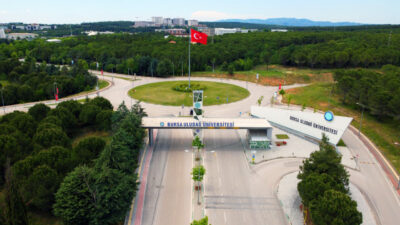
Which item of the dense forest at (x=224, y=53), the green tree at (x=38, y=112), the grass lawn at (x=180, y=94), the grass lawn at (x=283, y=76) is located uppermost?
the dense forest at (x=224, y=53)

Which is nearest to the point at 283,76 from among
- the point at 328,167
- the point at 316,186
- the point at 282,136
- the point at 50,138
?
the point at 282,136

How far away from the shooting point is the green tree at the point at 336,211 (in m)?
21.5

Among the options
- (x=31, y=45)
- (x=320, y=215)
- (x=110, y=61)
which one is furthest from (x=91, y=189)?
(x=31, y=45)

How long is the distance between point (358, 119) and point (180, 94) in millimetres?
37360

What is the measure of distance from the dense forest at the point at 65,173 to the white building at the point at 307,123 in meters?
22.0

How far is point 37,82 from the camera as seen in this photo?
6850cm

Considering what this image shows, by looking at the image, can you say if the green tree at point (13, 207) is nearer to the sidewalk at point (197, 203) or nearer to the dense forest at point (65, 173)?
the dense forest at point (65, 173)

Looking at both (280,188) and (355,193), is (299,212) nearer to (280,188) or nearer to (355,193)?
(280,188)

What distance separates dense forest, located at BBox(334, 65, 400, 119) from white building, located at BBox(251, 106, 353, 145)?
4.72 meters

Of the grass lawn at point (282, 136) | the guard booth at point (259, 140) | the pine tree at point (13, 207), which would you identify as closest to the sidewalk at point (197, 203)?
the guard booth at point (259, 140)

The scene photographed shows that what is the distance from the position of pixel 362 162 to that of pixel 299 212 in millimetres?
15485

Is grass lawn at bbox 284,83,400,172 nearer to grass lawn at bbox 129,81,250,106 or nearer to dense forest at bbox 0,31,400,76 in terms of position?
grass lawn at bbox 129,81,250,106

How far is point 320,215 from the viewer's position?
2206cm

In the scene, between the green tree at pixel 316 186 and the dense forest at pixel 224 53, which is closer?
the green tree at pixel 316 186
